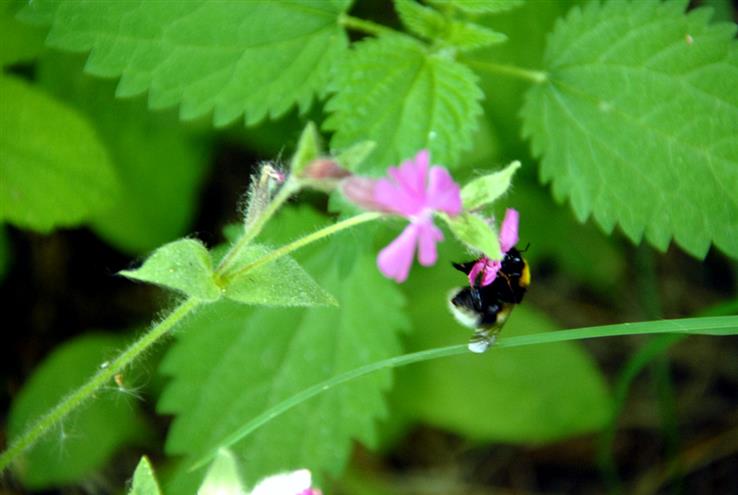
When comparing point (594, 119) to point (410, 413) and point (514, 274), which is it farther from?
point (410, 413)

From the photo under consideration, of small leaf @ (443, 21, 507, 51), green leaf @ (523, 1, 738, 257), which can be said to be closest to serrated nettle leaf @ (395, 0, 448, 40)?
small leaf @ (443, 21, 507, 51)

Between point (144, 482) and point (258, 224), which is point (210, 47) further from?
point (144, 482)

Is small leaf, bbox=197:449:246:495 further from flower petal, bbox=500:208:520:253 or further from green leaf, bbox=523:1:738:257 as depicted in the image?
green leaf, bbox=523:1:738:257

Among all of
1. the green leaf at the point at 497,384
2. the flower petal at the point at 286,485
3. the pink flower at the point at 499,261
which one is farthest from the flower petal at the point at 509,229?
the green leaf at the point at 497,384

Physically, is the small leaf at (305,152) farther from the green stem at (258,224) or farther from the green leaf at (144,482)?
the green leaf at (144,482)

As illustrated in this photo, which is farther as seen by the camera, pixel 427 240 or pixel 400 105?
pixel 400 105

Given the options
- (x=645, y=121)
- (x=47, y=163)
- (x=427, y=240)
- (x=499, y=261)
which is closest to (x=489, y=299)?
(x=499, y=261)

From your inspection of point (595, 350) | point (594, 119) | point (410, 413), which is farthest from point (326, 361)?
point (595, 350)
